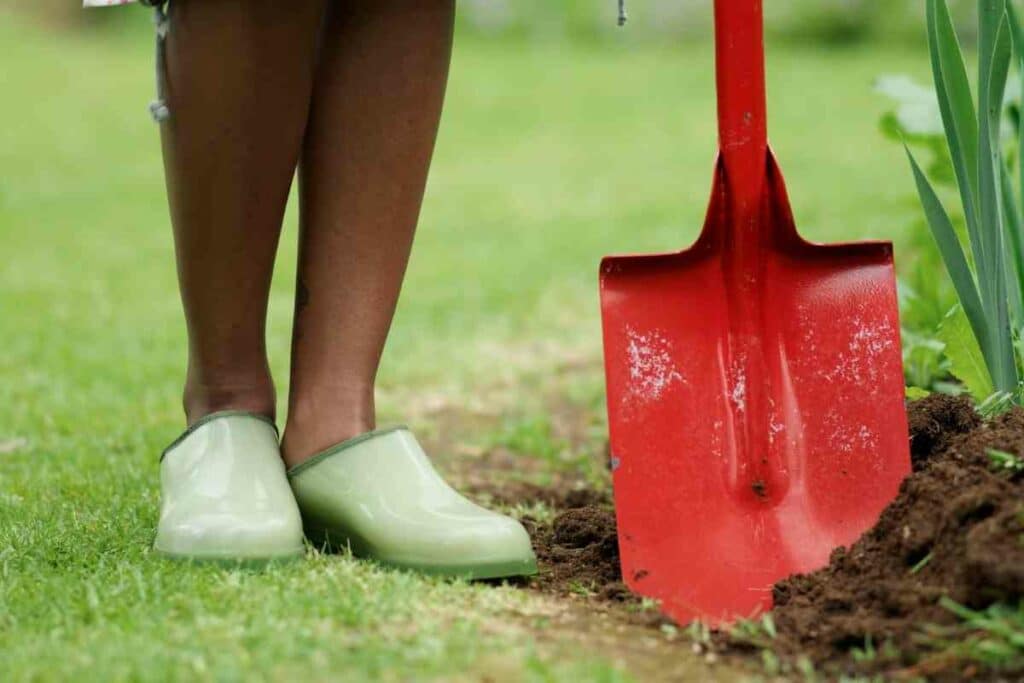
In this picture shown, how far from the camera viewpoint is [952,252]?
5.28 ft

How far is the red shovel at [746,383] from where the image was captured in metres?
1.54

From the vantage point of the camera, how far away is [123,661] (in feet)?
3.93

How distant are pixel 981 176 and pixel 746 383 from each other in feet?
1.18

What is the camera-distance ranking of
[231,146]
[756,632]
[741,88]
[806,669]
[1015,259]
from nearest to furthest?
[806,669], [756,632], [231,146], [741,88], [1015,259]

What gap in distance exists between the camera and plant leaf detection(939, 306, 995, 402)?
1.74 metres

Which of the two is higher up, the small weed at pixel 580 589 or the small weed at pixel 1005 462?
the small weed at pixel 1005 462

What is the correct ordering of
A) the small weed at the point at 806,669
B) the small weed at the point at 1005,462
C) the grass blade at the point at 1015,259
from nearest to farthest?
the small weed at the point at 806,669 < the small weed at the point at 1005,462 < the grass blade at the point at 1015,259

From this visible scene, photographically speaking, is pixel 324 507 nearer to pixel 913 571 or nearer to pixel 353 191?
pixel 353 191

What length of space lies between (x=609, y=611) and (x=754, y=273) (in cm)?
46

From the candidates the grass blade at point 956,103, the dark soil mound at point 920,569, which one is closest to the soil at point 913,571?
the dark soil mound at point 920,569

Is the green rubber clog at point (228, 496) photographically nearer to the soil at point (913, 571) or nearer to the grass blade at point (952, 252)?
the soil at point (913, 571)

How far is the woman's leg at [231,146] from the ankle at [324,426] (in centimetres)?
11

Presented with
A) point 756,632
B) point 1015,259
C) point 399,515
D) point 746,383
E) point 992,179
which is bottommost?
point 756,632

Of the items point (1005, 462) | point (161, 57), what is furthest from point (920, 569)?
point (161, 57)
